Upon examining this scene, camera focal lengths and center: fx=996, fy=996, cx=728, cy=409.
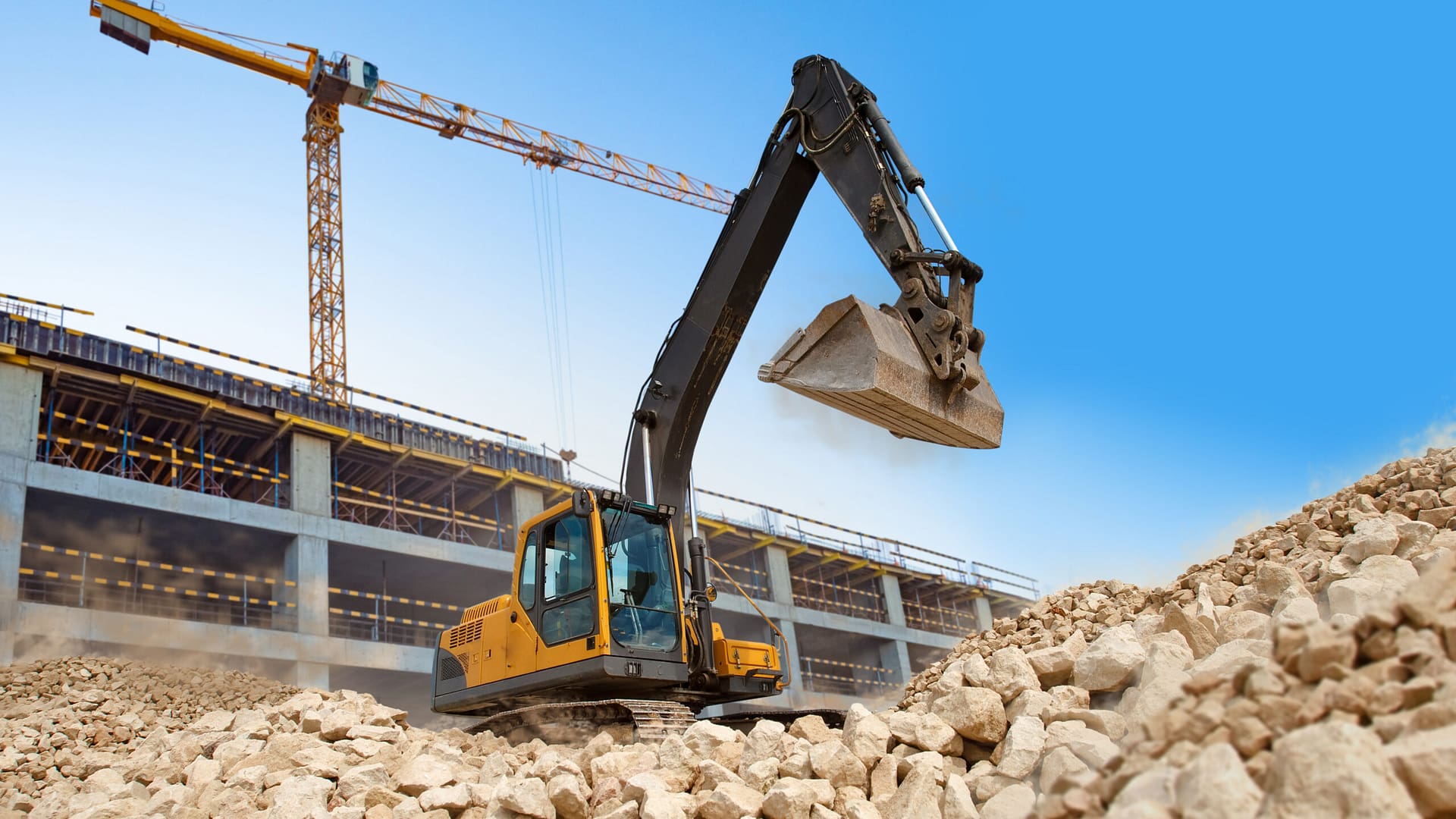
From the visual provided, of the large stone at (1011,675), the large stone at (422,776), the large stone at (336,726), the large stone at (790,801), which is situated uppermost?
the large stone at (336,726)

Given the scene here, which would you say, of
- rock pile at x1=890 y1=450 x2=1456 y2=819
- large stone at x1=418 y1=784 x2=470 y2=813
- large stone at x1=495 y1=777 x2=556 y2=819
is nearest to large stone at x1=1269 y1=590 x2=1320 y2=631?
rock pile at x1=890 y1=450 x2=1456 y2=819

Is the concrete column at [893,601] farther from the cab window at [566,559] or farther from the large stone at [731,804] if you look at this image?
the large stone at [731,804]

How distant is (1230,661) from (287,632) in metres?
20.7

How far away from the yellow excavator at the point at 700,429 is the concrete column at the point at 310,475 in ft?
48.8

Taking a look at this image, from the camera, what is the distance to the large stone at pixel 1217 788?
2539 millimetres

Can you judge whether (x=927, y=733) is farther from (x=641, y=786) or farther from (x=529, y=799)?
(x=529, y=799)

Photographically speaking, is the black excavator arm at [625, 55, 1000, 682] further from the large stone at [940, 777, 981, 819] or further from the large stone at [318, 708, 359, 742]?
the large stone at [940, 777, 981, 819]

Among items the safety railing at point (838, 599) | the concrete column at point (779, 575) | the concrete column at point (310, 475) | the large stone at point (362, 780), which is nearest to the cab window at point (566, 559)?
the large stone at point (362, 780)

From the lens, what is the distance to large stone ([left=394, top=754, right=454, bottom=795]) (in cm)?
586

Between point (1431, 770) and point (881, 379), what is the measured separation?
178 inches

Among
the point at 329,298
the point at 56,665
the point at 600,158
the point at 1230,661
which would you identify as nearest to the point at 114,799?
the point at 1230,661

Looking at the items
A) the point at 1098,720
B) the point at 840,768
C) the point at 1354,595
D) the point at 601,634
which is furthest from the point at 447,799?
the point at 1354,595

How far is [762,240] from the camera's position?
930 centimetres

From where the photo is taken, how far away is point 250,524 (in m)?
21.8
